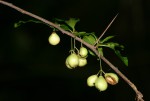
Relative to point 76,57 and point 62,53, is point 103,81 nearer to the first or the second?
point 76,57

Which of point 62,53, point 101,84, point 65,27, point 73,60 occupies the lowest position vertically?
point 101,84

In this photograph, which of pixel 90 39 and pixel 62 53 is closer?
pixel 90 39

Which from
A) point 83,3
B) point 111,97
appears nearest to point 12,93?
point 111,97

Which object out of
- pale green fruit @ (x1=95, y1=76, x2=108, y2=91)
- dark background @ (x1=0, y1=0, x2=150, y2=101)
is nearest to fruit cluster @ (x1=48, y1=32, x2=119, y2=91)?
pale green fruit @ (x1=95, y1=76, x2=108, y2=91)

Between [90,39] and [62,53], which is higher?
[62,53]

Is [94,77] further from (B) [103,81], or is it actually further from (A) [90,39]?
(A) [90,39]

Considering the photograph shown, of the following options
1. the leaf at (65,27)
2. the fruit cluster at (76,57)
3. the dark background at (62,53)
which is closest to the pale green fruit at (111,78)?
the fruit cluster at (76,57)

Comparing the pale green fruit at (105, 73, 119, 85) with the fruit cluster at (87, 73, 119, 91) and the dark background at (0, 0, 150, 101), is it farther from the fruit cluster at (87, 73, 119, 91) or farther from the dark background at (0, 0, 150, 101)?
the dark background at (0, 0, 150, 101)

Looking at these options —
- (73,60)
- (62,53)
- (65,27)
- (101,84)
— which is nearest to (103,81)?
(101,84)
